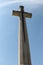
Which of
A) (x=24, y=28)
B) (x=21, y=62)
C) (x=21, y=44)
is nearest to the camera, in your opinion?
(x=21, y=62)

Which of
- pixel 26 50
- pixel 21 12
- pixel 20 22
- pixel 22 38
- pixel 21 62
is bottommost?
pixel 21 62

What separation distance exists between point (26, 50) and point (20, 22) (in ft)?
6.75

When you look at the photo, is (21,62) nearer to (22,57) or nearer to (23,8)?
(22,57)

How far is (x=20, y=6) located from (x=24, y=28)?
6.32 feet

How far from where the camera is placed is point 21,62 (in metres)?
9.83

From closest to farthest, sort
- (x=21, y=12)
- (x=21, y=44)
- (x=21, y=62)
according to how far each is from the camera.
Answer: (x=21, y=62) < (x=21, y=44) < (x=21, y=12)

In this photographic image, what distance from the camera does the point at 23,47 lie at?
408 inches

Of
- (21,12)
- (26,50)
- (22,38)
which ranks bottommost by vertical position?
(26,50)

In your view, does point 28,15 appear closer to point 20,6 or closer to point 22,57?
point 20,6

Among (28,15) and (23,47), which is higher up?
(28,15)

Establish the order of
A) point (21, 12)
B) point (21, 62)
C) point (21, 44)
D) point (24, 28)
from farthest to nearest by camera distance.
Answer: point (21, 12) < point (24, 28) < point (21, 44) < point (21, 62)

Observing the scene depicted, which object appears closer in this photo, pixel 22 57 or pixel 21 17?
pixel 22 57

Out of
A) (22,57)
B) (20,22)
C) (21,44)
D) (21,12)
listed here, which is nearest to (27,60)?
(22,57)

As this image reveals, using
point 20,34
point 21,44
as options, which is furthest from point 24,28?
point 21,44
